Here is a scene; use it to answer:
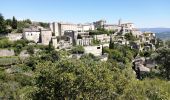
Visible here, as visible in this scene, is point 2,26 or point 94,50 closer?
point 2,26

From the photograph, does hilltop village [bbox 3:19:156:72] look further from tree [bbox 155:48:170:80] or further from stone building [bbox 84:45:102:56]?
tree [bbox 155:48:170:80]

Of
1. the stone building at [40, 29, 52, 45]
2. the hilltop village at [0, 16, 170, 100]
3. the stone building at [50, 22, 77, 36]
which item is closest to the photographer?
the hilltop village at [0, 16, 170, 100]

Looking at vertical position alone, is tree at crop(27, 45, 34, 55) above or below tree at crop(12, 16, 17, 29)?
below

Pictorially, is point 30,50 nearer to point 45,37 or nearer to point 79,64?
point 45,37

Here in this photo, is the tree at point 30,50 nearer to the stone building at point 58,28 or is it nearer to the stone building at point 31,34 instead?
the stone building at point 31,34

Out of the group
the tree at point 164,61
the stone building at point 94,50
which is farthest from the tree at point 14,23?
the tree at point 164,61

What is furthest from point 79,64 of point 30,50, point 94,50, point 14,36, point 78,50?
point 94,50

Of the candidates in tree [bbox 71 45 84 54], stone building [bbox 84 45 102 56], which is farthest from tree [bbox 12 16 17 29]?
stone building [bbox 84 45 102 56]

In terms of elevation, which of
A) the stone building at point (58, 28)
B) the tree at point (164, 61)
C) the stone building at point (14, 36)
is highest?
the stone building at point (58, 28)

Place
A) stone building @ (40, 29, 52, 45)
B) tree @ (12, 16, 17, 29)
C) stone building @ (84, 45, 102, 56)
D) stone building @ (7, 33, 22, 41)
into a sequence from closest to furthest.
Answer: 1. stone building @ (7, 33, 22, 41)
2. stone building @ (40, 29, 52, 45)
3. stone building @ (84, 45, 102, 56)
4. tree @ (12, 16, 17, 29)

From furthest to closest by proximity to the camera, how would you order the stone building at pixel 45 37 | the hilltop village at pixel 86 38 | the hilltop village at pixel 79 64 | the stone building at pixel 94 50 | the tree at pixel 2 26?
1. the stone building at pixel 94 50
2. the stone building at pixel 45 37
3. the hilltop village at pixel 86 38
4. the tree at pixel 2 26
5. the hilltop village at pixel 79 64

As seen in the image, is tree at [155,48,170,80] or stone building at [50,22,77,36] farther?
stone building at [50,22,77,36]

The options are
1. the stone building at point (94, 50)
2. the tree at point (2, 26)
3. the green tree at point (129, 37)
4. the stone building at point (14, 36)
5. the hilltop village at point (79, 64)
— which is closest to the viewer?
the hilltop village at point (79, 64)

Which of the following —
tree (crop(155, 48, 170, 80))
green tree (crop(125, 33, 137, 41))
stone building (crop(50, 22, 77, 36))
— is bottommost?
tree (crop(155, 48, 170, 80))
